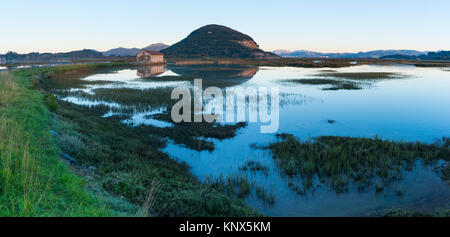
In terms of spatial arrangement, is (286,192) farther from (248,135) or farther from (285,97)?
(285,97)

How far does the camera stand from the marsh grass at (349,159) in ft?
35.5

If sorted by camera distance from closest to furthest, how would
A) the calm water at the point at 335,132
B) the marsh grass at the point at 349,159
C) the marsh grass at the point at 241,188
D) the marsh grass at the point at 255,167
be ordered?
the calm water at the point at 335,132
the marsh grass at the point at 241,188
the marsh grass at the point at 349,159
the marsh grass at the point at 255,167

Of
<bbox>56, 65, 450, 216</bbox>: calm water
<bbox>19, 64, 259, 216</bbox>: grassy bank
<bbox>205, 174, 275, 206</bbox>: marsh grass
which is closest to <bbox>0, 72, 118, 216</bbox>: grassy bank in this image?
<bbox>19, 64, 259, 216</bbox>: grassy bank

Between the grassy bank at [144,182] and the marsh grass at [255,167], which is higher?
the grassy bank at [144,182]

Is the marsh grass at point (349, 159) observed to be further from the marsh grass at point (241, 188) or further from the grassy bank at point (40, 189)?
the grassy bank at point (40, 189)

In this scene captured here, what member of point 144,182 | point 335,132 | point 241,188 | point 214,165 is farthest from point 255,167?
point 335,132

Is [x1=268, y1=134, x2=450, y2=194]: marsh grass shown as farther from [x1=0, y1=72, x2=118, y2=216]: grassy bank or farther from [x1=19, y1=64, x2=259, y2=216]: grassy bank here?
[x1=0, y1=72, x2=118, y2=216]: grassy bank

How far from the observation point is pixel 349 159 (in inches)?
498

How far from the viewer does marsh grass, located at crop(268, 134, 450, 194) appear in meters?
10.8

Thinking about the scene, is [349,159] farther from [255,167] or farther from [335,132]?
[335,132]

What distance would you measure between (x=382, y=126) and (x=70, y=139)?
68.7ft

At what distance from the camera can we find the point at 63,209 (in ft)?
15.2

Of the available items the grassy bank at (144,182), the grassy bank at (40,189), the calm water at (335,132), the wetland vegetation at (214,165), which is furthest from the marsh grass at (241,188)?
the grassy bank at (40,189)
